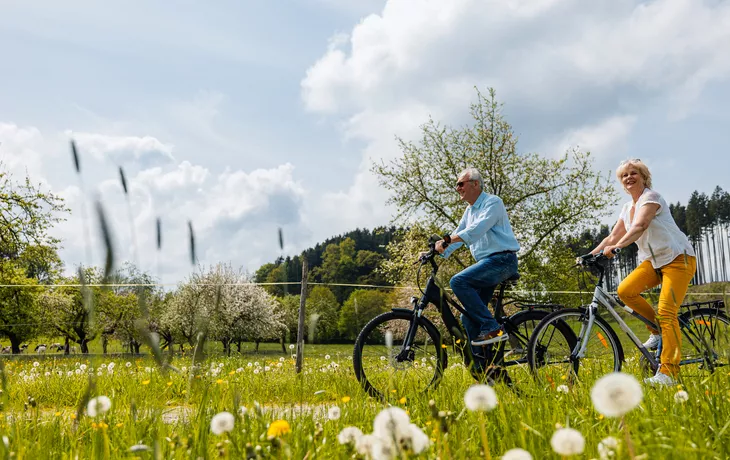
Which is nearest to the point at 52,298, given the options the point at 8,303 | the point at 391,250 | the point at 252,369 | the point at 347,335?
the point at 8,303

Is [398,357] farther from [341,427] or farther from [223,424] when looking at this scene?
[223,424]

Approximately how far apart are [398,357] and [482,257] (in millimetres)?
1151

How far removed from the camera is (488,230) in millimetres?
4711

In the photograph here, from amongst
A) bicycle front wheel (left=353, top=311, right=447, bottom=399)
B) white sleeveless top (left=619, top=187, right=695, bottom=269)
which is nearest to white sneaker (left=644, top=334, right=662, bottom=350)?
white sleeveless top (left=619, top=187, right=695, bottom=269)

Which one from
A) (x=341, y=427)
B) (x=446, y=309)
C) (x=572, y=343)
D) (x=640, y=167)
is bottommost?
(x=341, y=427)

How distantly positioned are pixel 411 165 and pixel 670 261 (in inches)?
762

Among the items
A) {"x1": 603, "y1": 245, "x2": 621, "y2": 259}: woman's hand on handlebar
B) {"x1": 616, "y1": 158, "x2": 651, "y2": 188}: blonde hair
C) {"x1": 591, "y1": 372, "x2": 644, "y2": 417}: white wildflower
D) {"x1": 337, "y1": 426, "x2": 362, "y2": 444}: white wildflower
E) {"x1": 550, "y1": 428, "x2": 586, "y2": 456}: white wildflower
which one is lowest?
{"x1": 337, "y1": 426, "x2": 362, "y2": 444}: white wildflower

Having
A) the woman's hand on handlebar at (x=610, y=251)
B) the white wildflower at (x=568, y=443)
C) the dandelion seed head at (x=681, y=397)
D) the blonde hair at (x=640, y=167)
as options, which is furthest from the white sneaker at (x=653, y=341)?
the white wildflower at (x=568, y=443)

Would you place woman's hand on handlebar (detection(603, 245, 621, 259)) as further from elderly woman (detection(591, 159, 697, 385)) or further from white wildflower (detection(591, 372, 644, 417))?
white wildflower (detection(591, 372, 644, 417))

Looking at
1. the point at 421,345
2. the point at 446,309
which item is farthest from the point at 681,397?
the point at 421,345

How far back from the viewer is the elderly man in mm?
4574

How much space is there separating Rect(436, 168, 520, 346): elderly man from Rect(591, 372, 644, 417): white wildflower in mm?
3475

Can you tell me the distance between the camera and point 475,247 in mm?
4820

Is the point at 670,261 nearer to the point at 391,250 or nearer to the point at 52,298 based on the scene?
the point at 391,250
